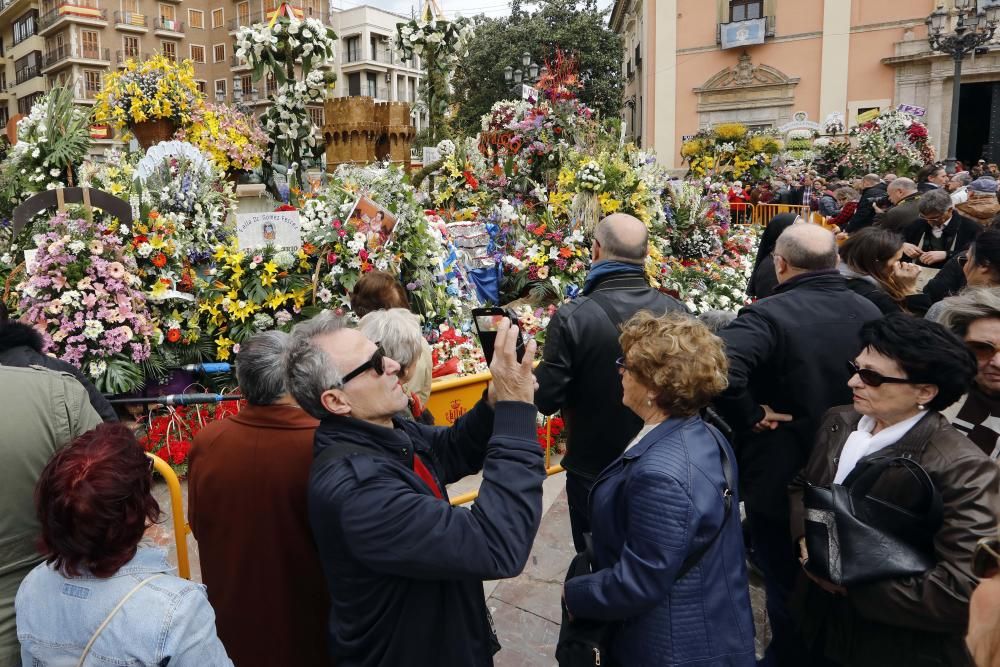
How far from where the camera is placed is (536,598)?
3.40 meters

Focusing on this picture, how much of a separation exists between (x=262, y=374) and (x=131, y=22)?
5379 centimetres

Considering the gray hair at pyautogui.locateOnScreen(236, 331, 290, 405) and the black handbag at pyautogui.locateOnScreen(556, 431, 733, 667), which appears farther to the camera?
the gray hair at pyautogui.locateOnScreen(236, 331, 290, 405)

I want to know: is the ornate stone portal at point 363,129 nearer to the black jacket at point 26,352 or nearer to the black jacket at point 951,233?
the black jacket at point 951,233

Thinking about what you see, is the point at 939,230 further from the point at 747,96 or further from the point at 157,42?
the point at 157,42

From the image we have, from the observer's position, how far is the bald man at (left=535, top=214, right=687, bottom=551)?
2805mm

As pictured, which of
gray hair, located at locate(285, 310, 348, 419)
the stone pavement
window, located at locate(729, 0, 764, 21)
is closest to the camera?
gray hair, located at locate(285, 310, 348, 419)

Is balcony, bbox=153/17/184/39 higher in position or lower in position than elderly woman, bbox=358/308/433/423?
higher

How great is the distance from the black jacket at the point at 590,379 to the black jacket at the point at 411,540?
1.11 m

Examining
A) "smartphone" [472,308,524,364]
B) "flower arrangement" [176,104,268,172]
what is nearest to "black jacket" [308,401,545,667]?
"smartphone" [472,308,524,364]

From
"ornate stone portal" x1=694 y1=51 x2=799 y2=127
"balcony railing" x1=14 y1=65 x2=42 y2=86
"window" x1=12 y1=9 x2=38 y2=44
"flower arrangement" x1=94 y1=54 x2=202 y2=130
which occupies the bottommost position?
"flower arrangement" x1=94 y1=54 x2=202 y2=130

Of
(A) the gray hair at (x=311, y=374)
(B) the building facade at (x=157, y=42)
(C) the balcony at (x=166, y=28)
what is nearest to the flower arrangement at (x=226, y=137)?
(A) the gray hair at (x=311, y=374)

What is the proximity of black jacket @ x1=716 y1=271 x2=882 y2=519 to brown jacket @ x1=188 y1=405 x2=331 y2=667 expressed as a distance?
1.54 m

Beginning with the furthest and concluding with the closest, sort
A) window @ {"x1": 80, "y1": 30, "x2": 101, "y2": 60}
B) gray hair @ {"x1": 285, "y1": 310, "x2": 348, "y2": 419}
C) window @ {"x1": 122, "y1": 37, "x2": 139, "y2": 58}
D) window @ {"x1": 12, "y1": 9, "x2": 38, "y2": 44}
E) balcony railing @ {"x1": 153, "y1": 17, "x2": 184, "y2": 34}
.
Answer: window @ {"x1": 12, "y1": 9, "x2": 38, "y2": 44} → balcony railing @ {"x1": 153, "y1": 17, "x2": 184, "y2": 34} → window @ {"x1": 122, "y1": 37, "x2": 139, "y2": 58} → window @ {"x1": 80, "y1": 30, "x2": 101, "y2": 60} → gray hair @ {"x1": 285, "y1": 310, "x2": 348, "y2": 419}

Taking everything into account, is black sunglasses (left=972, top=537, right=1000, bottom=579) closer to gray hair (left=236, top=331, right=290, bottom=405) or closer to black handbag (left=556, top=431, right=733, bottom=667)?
black handbag (left=556, top=431, right=733, bottom=667)
